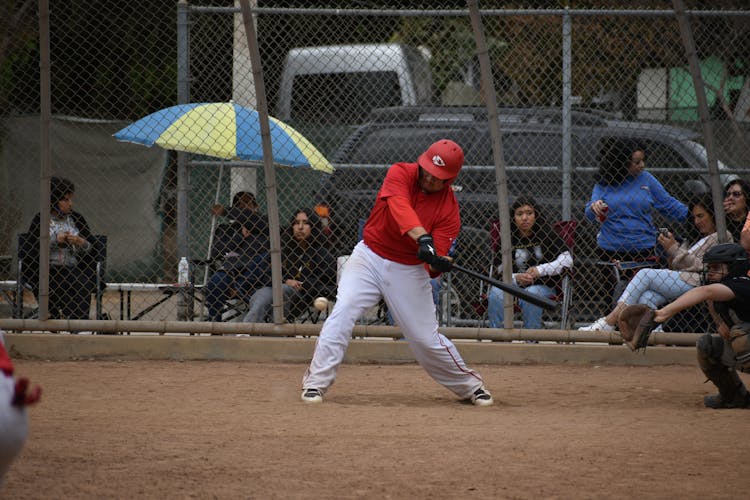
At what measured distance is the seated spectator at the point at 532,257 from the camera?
9.10 meters

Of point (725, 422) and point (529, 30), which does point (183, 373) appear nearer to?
point (725, 422)

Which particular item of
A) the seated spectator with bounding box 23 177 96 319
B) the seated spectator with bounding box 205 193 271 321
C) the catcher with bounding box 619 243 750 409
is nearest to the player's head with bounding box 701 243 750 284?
the catcher with bounding box 619 243 750 409

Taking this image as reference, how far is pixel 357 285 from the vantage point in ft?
22.7

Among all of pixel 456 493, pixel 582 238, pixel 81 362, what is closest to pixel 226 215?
pixel 81 362

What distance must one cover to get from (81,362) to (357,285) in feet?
9.36

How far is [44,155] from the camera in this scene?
27.8ft

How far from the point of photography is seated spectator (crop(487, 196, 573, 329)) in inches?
358

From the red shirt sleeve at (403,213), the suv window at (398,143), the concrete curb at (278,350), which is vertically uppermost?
the suv window at (398,143)

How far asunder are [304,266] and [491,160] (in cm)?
204

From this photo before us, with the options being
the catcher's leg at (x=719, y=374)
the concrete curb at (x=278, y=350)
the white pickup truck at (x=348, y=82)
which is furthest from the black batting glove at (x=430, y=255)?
the white pickup truck at (x=348, y=82)

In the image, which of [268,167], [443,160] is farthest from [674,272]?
[268,167]

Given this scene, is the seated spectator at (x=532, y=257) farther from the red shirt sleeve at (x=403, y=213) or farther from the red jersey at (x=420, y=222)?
the red shirt sleeve at (x=403, y=213)

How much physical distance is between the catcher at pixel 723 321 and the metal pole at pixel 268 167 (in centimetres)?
291

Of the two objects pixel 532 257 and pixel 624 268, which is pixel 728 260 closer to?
pixel 624 268
